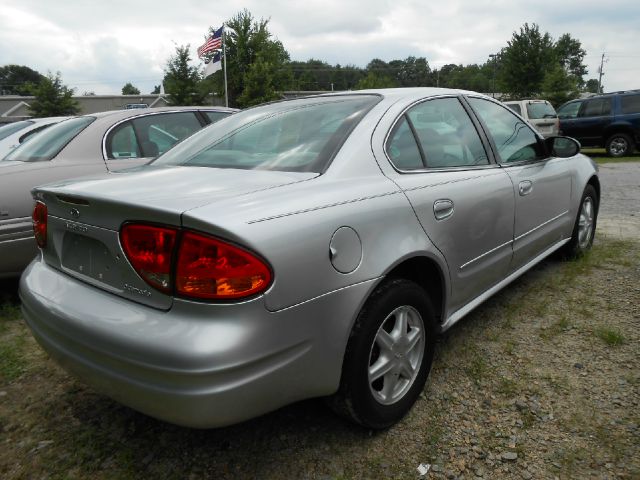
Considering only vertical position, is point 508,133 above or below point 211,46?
below

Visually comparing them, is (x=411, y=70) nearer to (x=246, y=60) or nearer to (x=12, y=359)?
(x=246, y=60)

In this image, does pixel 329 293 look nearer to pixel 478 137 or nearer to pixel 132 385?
pixel 132 385

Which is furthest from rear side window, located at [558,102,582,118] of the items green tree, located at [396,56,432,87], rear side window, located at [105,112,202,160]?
green tree, located at [396,56,432,87]

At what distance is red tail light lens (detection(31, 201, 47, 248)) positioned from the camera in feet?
7.03

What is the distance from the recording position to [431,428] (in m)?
2.15

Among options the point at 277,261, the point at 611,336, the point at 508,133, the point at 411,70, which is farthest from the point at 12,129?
the point at 411,70

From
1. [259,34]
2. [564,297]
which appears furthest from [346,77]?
[564,297]

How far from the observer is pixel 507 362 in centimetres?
267

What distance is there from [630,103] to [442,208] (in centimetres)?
1396

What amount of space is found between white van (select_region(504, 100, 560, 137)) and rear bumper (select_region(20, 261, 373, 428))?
13.3 meters

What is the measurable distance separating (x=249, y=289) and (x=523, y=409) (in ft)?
4.84

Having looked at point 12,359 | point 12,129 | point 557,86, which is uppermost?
point 557,86

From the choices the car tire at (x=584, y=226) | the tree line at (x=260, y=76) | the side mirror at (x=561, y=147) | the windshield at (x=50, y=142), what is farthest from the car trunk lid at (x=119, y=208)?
the tree line at (x=260, y=76)

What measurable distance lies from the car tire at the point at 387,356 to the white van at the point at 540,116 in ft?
41.8
